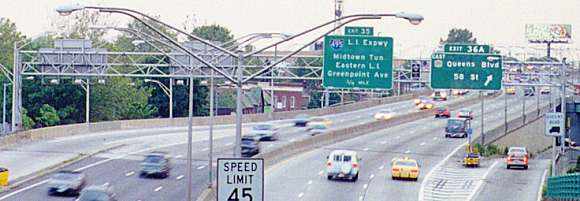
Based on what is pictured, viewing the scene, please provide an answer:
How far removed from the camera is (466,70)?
49781 mm

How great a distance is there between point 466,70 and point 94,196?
17.1 metres

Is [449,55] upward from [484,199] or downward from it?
upward

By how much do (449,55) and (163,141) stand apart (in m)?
34.6

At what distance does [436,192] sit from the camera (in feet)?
180

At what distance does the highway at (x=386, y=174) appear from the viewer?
2060 inches

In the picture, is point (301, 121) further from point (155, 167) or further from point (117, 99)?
point (155, 167)

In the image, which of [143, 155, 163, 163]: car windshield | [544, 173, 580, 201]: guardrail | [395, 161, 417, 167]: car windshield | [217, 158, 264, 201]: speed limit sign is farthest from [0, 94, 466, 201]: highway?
[217, 158, 264, 201]: speed limit sign

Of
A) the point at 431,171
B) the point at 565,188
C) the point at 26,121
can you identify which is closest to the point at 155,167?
the point at 431,171

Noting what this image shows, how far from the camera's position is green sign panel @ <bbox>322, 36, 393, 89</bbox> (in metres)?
39.6

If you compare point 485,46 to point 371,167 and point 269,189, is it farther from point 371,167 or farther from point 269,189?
point 371,167

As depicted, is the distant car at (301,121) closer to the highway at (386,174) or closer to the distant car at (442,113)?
the highway at (386,174)

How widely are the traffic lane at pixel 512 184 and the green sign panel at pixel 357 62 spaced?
511 inches

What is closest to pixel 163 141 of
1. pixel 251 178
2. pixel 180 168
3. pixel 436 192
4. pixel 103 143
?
→ pixel 103 143

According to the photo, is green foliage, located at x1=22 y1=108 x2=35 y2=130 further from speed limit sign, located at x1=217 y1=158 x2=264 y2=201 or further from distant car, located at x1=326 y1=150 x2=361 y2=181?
speed limit sign, located at x1=217 y1=158 x2=264 y2=201
